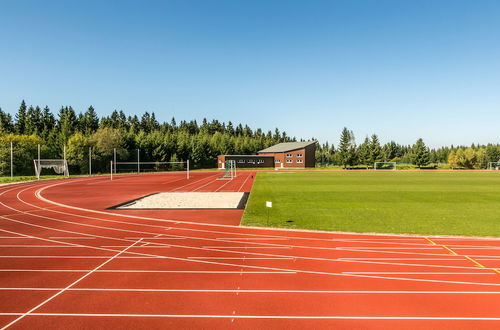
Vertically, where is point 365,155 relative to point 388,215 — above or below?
above

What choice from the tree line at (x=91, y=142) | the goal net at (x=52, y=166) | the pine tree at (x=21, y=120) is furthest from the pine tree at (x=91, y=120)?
the goal net at (x=52, y=166)

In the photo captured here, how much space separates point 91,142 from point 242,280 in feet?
239

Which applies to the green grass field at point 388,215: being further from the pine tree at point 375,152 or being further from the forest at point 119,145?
the pine tree at point 375,152

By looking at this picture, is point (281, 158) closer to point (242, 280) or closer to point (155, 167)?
point (155, 167)

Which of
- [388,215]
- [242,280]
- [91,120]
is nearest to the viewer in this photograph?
[242,280]

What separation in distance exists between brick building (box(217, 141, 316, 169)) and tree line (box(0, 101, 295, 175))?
1280cm

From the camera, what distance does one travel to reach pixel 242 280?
27.7 feet

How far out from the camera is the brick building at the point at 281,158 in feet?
303

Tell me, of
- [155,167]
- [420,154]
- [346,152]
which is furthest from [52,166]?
[420,154]

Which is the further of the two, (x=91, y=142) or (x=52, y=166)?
(x=91, y=142)

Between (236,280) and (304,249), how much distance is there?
12.7 ft

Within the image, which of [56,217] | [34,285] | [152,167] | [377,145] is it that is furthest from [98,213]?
[377,145]

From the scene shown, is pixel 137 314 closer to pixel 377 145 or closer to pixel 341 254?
pixel 341 254

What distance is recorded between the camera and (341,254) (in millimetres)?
10773
